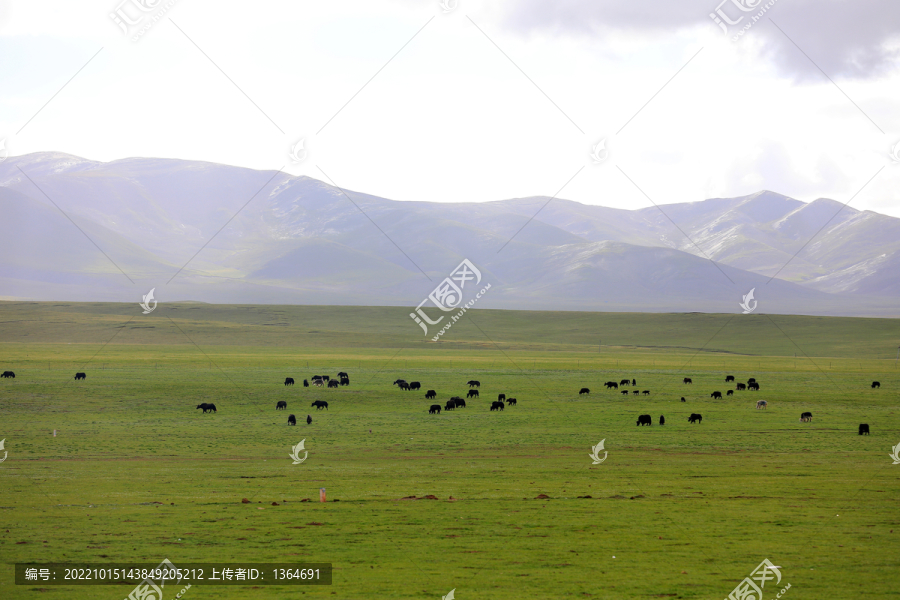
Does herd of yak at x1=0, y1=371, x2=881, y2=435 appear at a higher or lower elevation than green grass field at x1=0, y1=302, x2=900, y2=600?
higher

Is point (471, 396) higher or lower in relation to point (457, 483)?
higher

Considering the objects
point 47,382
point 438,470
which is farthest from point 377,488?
point 47,382

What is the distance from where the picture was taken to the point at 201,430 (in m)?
30.3

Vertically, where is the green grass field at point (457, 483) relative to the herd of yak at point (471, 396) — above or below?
below

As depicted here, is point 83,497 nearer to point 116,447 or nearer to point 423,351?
point 116,447

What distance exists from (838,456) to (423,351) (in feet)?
206

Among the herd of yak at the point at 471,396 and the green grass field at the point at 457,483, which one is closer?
the green grass field at the point at 457,483

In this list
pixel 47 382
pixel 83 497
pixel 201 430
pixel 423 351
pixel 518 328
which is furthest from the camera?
pixel 518 328

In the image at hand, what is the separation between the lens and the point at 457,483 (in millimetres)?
19875

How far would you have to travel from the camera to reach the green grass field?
12.5m

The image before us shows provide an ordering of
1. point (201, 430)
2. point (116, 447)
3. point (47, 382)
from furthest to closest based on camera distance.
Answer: point (47, 382), point (201, 430), point (116, 447)

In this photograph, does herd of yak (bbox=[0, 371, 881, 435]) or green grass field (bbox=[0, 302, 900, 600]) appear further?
herd of yak (bbox=[0, 371, 881, 435])

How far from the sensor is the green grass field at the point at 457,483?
12.5 m

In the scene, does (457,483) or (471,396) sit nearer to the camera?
(457,483)
